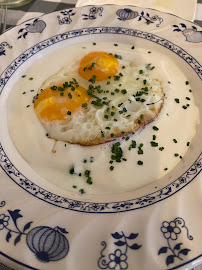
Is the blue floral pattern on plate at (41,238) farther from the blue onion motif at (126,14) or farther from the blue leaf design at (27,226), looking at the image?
A: the blue onion motif at (126,14)

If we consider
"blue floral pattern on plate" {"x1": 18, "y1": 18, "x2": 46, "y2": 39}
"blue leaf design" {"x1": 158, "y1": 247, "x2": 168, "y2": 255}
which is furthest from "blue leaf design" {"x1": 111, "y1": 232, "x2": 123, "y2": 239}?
"blue floral pattern on plate" {"x1": 18, "y1": 18, "x2": 46, "y2": 39}

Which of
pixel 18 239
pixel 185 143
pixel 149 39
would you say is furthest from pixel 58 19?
pixel 18 239

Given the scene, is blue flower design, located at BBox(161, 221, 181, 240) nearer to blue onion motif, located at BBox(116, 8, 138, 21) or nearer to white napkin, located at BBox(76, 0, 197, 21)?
blue onion motif, located at BBox(116, 8, 138, 21)

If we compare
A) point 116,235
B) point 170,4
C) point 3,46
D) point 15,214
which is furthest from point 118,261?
point 170,4

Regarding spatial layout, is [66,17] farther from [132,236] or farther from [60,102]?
[132,236]

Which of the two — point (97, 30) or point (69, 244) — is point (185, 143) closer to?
point (69, 244)

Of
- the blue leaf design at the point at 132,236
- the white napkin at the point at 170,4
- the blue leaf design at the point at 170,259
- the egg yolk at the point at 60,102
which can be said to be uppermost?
the white napkin at the point at 170,4

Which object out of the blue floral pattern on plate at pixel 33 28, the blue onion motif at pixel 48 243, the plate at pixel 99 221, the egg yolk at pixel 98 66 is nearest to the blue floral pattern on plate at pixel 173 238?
the plate at pixel 99 221
